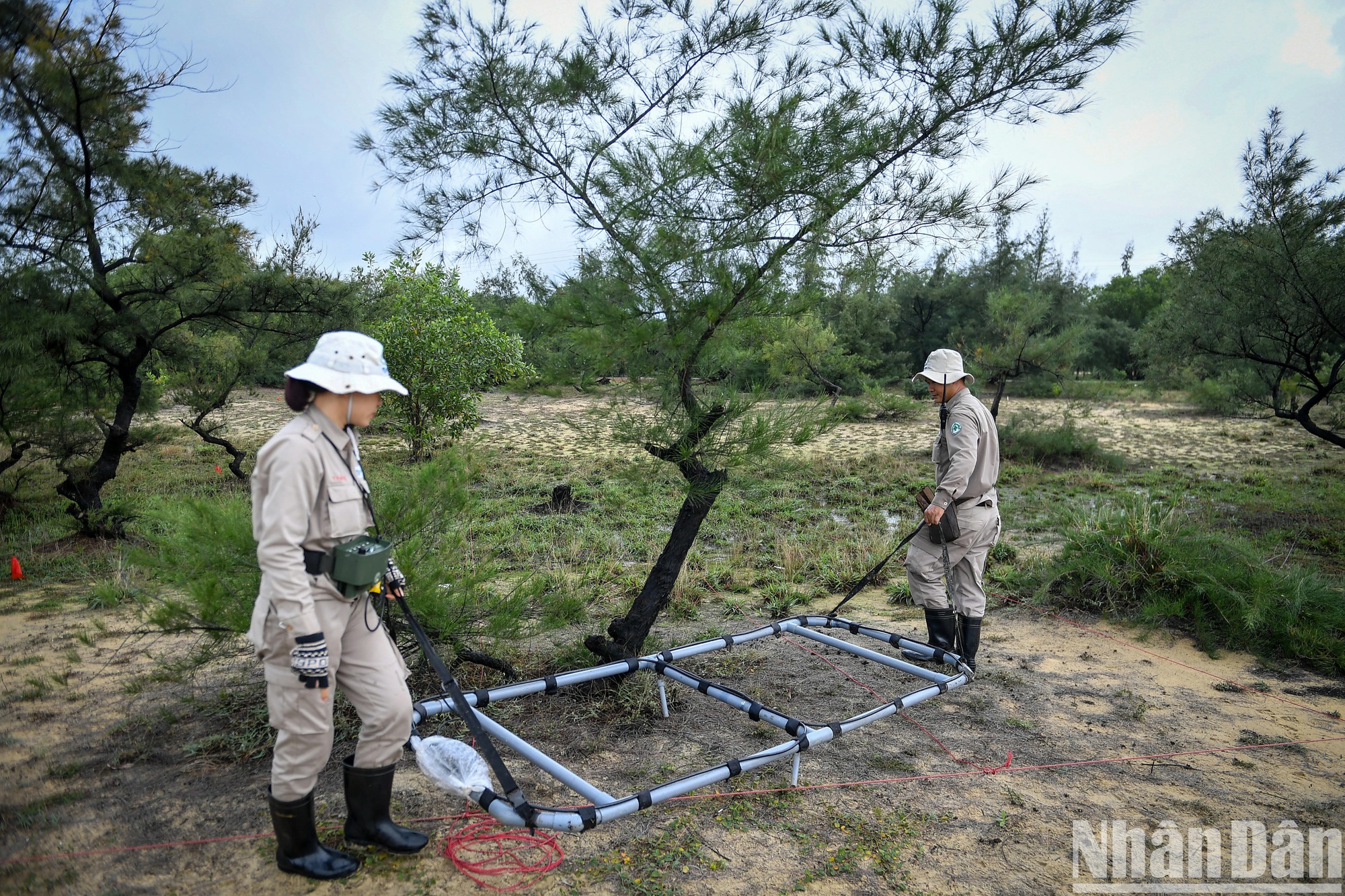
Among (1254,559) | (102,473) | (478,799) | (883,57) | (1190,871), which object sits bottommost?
(1190,871)

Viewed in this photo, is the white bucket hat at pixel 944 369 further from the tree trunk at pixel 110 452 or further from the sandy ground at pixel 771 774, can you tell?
the tree trunk at pixel 110 452

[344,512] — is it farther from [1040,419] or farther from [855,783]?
[1040,419]

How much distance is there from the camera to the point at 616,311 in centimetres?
498

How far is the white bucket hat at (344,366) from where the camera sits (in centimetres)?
324

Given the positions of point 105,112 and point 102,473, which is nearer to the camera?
point 105,112

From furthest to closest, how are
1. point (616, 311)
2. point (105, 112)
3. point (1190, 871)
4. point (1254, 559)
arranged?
1. point (105, 112)
2. point (1254, 559)
3. point (616, 311)
4. point (1190, 871)

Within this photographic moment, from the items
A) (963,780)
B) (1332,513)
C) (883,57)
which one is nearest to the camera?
(963,780)

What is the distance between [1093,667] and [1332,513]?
7.72 meters

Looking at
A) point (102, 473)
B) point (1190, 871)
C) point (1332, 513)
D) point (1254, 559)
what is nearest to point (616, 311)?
point (1190, 871)

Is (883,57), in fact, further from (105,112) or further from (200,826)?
(105,112)

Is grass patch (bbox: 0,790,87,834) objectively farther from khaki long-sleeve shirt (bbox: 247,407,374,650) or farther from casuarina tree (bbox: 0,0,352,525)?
casuarina tree (bbox: 0,0,352,525)

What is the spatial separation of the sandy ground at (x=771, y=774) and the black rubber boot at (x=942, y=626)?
0.37 meters

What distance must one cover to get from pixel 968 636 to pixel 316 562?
14.6ft

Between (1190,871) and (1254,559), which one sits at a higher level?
(1254,559)
